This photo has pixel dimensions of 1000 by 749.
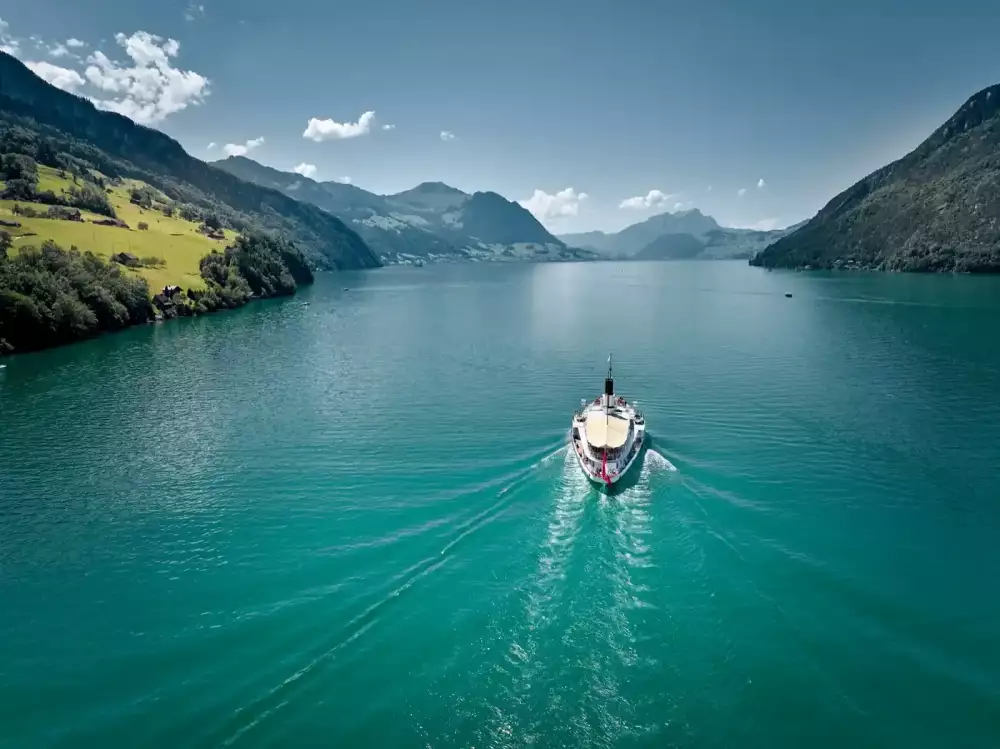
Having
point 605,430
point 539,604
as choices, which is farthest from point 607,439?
point 539,604

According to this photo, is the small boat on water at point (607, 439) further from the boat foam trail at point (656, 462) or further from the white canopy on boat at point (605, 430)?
the boat foam trail at point (656, 462)

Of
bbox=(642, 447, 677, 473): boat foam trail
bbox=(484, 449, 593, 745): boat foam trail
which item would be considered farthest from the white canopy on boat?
bbox=(642, 447, 677, 473): boat foam trail

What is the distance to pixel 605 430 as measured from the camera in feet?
201

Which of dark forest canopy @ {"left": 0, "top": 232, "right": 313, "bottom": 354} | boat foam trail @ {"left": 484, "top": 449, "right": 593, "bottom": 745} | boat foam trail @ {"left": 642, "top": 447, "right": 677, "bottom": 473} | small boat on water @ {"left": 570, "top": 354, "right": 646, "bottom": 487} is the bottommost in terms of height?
boat foam trail @ {"left": 484, "top": 449, "right": 593, "bottom": 745}

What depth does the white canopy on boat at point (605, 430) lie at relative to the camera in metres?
58.9

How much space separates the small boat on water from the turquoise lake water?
83.0 inches

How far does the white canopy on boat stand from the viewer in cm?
5888

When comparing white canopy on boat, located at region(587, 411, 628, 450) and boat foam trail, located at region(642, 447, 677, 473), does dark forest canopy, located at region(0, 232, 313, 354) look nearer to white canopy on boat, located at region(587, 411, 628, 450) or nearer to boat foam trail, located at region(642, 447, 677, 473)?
white canopy on boat, located at region(587, 411, 628, 450)

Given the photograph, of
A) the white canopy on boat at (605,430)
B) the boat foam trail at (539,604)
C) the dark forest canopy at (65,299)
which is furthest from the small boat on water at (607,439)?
the dark forest canopy at (65,299)

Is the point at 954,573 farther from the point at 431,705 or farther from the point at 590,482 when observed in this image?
the point at 431,705

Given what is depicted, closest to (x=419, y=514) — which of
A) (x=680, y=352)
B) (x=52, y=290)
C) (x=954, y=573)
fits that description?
(x=954, y=573)

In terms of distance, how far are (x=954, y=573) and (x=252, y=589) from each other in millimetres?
49787

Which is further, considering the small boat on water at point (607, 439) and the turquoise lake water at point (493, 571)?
the small boat on water at point (607, 439)

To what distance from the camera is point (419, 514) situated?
5131 cm
